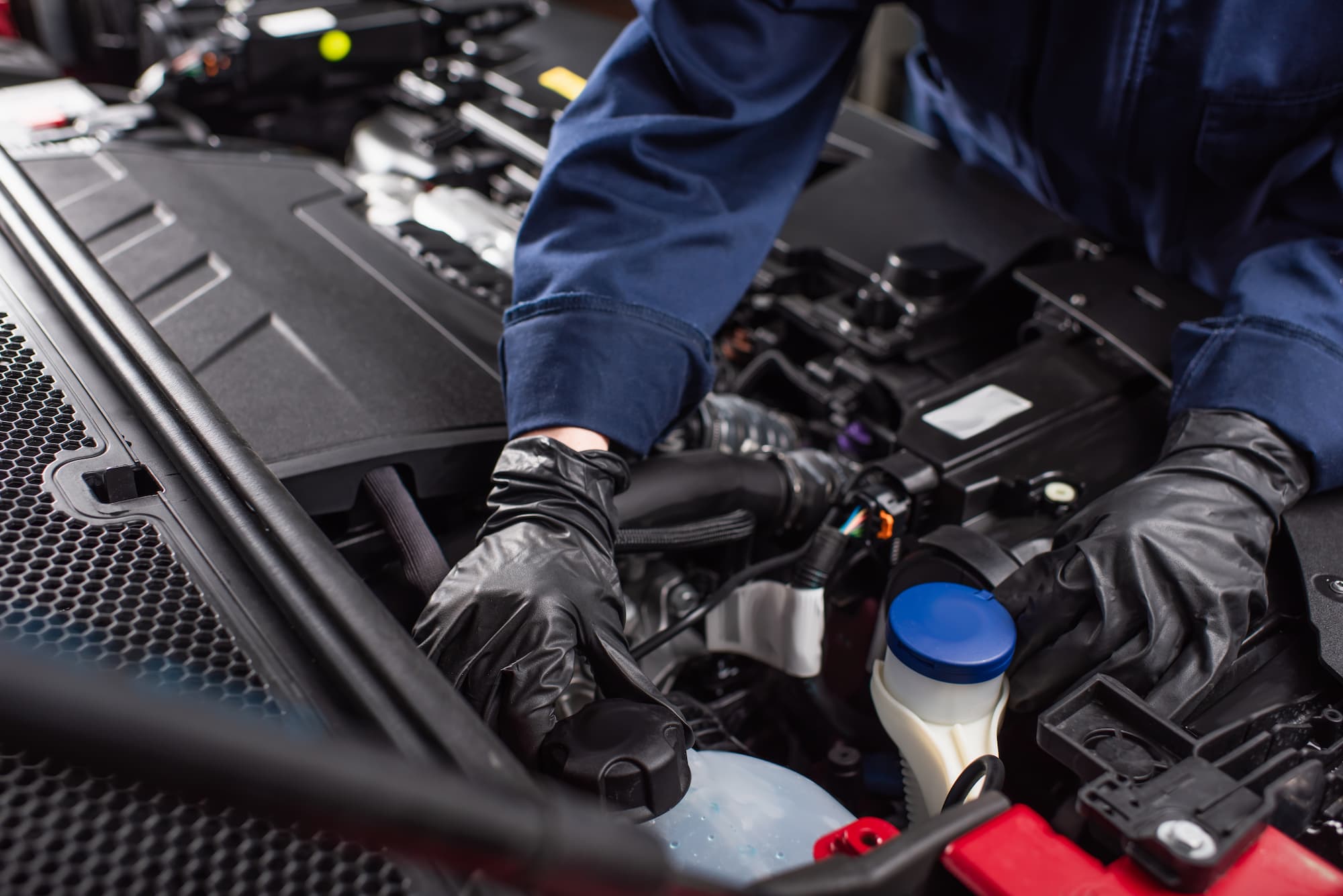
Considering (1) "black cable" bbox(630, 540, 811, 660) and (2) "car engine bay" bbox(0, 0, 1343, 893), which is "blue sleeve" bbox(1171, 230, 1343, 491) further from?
(1) "black cable" bbox(630, 540, 811, 660)

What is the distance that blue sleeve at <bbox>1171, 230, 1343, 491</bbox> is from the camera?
905mm

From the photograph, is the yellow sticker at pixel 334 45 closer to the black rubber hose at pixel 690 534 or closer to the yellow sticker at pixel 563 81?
the yellow sticker at pixel 563 81

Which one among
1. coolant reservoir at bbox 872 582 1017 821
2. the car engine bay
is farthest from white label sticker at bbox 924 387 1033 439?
coolant reservoir at bbox 872 582 1017 821

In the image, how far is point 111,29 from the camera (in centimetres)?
224

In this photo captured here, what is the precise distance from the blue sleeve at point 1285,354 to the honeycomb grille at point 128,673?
816 mm

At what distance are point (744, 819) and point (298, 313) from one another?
71 centimetres

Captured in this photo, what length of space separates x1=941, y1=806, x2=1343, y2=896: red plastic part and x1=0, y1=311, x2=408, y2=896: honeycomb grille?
300 mm

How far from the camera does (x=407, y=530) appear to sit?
88cm

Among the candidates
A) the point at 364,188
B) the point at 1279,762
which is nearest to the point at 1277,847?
the point at 1279,762

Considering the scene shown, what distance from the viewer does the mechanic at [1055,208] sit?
0.79m

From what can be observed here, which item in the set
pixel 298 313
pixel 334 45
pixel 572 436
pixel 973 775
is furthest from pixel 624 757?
pixel 334 45

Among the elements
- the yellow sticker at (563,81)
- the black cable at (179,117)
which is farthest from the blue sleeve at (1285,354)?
the black cable at (179,117)

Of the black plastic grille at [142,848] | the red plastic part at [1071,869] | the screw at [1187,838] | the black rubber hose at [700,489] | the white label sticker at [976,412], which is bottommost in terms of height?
the black rubber hose at [700,489]

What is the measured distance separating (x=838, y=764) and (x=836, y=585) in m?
0.18
